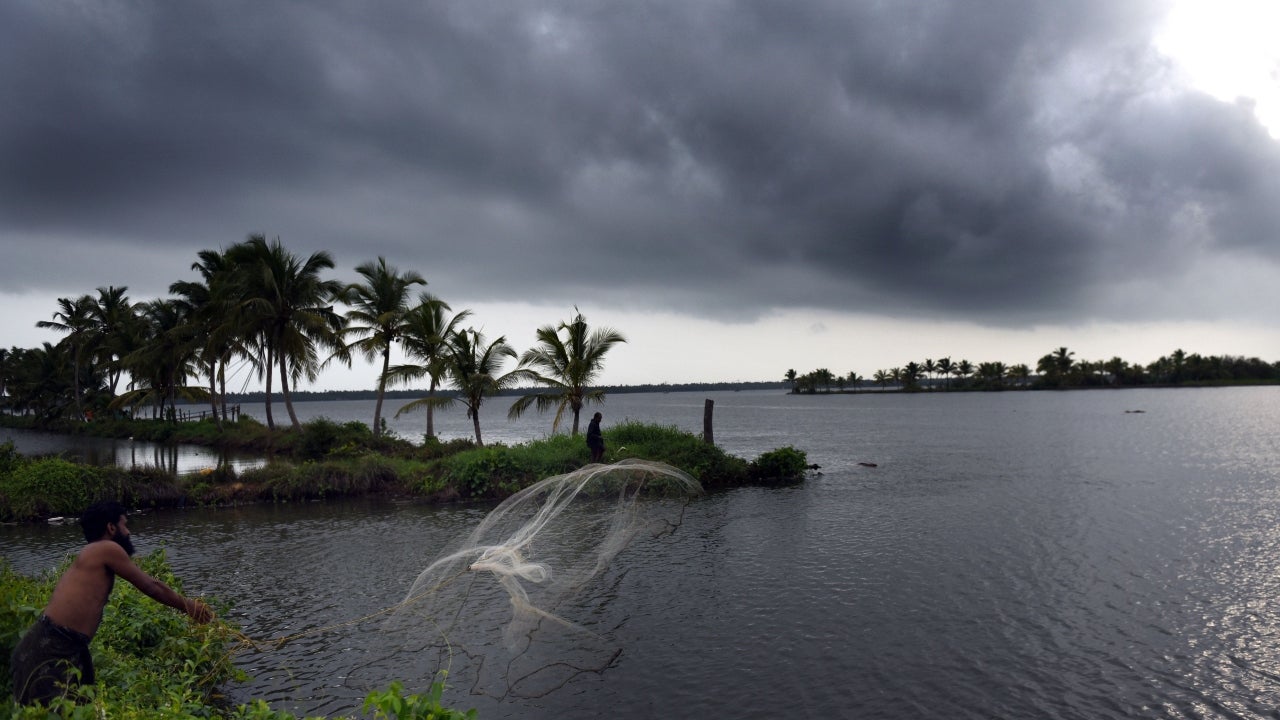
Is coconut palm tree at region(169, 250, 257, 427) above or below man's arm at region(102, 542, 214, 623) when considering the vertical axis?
above

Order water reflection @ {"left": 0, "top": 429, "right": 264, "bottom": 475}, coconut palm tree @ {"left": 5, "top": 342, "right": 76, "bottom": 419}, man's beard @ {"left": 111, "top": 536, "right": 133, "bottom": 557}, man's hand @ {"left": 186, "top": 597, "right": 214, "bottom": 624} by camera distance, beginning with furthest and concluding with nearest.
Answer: coconut palm tree @ {"left": 5, "top": 342, "right": 76, "bottom": 419} < water reflection @ {"left": 0, "top": 429, "right": 264, "bottom": 475} < man's hand @ {"left": 186, "top": 597, "right": 214, "bottom": 624} < man's beard @ {"left": 111, "top": 536, "right": 133, "bottom": 557}

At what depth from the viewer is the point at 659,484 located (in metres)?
23.2

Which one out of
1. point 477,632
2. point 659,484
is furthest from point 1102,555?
point 477,632

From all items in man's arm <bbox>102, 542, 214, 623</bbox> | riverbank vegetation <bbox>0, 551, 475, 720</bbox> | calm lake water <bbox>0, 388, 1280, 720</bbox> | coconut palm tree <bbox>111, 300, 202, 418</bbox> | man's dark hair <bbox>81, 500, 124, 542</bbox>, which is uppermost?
coconut palm tree <bbox>111, 300, 202, 418</bbox>

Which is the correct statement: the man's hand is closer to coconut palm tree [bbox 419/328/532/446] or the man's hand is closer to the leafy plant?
the leafy plant

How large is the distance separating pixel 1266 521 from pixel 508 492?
74.7ft

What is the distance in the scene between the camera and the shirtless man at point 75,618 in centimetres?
523

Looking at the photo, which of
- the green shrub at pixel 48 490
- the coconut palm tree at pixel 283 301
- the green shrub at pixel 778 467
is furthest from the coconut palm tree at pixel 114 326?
the green shrub at pixel 778 467

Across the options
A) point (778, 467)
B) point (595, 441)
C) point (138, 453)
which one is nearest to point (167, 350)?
point (138, 453)

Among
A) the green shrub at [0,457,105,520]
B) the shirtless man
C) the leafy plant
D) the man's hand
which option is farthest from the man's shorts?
the green shrub at [0,457,105,520]

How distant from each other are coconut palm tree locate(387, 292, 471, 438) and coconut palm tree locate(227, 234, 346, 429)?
14.2ft

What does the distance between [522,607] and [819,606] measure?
18.6 feet

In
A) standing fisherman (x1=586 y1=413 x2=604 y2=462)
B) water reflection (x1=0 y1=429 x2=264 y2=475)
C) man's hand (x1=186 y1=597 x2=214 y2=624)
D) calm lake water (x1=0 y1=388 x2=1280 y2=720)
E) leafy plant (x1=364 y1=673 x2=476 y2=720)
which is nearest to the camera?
leafy plant (x1=364 y1=673 x2=476 y2=720)

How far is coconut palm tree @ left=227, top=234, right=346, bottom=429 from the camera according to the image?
33.9 meters
